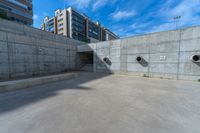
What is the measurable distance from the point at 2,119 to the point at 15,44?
807 cm

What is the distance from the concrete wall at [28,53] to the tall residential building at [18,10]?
1961 centimetres

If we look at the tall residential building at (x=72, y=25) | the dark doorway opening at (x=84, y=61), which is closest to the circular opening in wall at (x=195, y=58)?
the dark doorway opening at (x=84, y=61)

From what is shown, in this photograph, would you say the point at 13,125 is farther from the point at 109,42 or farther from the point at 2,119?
the point at 109,42

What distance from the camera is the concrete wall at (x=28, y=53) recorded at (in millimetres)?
7385

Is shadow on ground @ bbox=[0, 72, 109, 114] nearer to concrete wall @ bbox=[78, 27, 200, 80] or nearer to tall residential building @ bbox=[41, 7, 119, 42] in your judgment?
concrete wall @ bbox=[78, 27, 200, 80]

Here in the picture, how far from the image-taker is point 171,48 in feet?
23.9

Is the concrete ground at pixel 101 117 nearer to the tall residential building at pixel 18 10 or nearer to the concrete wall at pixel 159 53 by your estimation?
the concrete wall at pixel 159 53

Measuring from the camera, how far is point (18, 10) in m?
26.0

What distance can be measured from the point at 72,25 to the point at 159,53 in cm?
3994

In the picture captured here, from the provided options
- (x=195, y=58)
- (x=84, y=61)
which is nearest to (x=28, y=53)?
(x=84, y=61)

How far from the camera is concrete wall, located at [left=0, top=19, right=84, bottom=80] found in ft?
24.2

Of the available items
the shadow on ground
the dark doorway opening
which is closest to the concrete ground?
the shadow on ground

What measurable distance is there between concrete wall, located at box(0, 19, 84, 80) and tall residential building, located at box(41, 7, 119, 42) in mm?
24406

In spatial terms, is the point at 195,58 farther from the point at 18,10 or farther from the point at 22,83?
the point at 18,10
